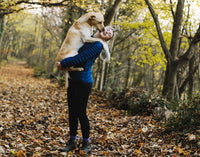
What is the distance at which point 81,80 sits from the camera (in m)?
3.04

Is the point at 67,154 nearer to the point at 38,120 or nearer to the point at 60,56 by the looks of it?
the point at 60,56

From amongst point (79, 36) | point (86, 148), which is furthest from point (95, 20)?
point (86, 148)

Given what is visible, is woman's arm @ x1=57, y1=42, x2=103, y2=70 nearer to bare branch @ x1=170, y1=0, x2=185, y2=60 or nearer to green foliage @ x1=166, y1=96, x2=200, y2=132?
green foliage @ x1=166, y1=96, x2=200, y2=132

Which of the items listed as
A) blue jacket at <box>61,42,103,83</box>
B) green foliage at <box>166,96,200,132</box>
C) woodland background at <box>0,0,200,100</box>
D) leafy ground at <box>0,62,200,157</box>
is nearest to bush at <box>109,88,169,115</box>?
leafy ground at <box>0,62,200,157</box>

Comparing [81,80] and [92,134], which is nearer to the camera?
[81,80]

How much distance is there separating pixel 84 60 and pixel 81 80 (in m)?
0.35

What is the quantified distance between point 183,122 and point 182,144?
739mm

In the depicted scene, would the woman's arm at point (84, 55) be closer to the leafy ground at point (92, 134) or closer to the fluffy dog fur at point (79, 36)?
the fluffy dog fur at point (79, 36)

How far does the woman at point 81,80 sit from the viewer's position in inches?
114

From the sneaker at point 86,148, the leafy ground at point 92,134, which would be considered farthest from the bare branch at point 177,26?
the sneaker at point 86,148

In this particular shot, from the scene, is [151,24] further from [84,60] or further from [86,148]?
[86,148]

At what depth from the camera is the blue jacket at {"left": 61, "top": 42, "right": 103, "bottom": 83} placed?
9.48ft

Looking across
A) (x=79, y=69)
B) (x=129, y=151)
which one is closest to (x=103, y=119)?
(x=129, y=151)

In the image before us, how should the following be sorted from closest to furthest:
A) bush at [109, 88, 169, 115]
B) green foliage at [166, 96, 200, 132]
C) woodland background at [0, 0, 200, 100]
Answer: green foliage at [166, 96, 200, 132] < bush at [109, 88, 169, 115] < woodland background at [0, 0, 200, 100]
